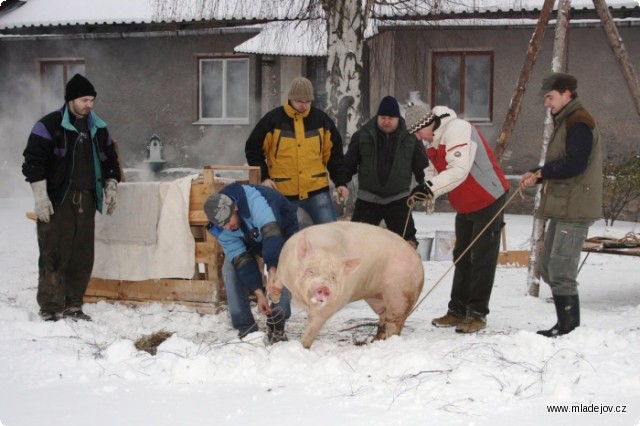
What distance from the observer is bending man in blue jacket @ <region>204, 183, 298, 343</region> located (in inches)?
208

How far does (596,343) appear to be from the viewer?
16.5 ft

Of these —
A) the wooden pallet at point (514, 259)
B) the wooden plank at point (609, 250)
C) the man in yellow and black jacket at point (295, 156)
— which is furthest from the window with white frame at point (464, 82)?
the man in yellow and black jacket at point (295, 156)

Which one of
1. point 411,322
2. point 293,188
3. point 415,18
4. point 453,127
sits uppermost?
point 415,18

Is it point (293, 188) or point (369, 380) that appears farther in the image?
point (293, 188)

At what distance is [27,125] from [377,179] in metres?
13.1

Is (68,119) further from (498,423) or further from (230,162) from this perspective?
(230,162)

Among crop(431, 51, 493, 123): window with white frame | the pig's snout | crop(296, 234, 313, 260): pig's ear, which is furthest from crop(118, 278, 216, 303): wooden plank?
crop(431, 51, 493, 123): window with white frame

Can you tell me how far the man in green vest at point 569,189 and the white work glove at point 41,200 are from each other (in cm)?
373

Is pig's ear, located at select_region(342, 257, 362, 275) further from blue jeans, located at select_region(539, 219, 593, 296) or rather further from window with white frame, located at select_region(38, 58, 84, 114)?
window with white frame, located at select_region(38, 58, 84, 114)

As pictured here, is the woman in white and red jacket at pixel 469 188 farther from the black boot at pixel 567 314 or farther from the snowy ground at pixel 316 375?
the black boot at pixel 567 314

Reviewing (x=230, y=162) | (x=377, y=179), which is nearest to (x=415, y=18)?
(x=230, y=162)

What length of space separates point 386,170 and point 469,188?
3.71 ft

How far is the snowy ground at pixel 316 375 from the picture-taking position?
3.94m

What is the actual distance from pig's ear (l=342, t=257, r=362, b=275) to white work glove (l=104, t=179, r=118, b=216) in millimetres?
2644
